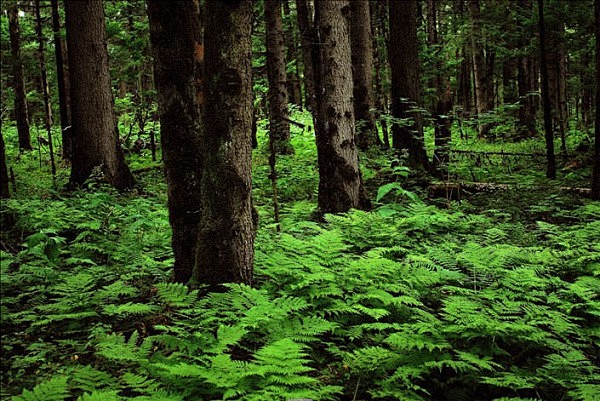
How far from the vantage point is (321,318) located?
378 centimetres

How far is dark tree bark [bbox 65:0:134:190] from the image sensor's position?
1090cm

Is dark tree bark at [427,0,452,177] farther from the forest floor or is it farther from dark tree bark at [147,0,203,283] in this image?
dark tree bark at [147,0,203,283]

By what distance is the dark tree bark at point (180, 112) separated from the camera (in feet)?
14.4

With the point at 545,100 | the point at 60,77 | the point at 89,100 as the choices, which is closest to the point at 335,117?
the point at 545,100

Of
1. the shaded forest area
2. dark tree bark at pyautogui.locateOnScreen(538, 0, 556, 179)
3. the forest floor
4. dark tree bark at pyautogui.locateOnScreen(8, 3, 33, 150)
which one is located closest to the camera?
the forest floor

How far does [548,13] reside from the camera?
11617 millimetres

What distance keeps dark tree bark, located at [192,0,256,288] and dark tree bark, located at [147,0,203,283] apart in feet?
1.49

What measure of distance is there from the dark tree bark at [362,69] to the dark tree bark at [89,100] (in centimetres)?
657

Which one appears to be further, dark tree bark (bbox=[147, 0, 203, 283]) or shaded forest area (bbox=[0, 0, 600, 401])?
dark tree bark (bbox=[147, 0, 203, 283])

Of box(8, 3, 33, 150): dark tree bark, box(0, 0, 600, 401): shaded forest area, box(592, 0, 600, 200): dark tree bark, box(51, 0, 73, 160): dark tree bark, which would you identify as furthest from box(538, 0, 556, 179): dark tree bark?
box(8, 3, 33, 150): dark tree bark

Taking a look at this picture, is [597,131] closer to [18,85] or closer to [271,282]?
[271,282]

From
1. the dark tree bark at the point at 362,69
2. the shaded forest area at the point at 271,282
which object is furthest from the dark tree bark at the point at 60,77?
the dark tree bark at the point at 362,69

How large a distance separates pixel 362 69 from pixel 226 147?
10.2 m

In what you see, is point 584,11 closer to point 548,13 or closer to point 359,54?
point 548,13
